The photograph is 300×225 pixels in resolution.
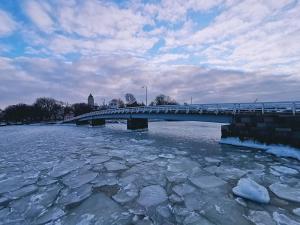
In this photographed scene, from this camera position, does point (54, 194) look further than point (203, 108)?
No

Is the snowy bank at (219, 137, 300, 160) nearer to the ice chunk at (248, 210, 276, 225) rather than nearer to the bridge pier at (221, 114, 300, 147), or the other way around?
the bridge pier at (221, 114, 300, 147)

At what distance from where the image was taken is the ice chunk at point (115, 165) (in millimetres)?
10570

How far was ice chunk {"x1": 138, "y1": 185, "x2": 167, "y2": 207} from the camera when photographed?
251 inches

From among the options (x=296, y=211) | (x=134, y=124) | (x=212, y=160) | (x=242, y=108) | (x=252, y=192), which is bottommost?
(x=212, y=160)

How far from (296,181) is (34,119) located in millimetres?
Result: 108868

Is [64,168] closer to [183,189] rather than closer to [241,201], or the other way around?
[183,189]

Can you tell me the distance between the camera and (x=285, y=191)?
283 inches

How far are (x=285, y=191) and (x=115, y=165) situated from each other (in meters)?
7.93

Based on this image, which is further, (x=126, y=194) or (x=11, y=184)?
(x=11, y=184)

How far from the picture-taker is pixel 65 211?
5.87m

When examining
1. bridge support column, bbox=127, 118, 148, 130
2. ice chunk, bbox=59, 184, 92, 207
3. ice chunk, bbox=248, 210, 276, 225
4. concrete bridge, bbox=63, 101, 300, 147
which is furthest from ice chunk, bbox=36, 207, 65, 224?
bridge support column, bbox=127, 118, 148, 130

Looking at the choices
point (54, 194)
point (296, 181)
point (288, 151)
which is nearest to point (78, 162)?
point (54, 194)

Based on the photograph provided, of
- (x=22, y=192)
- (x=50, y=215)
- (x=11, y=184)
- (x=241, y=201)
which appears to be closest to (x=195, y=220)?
(x=241, y=201)

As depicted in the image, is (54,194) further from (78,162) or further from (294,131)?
(294,131)
